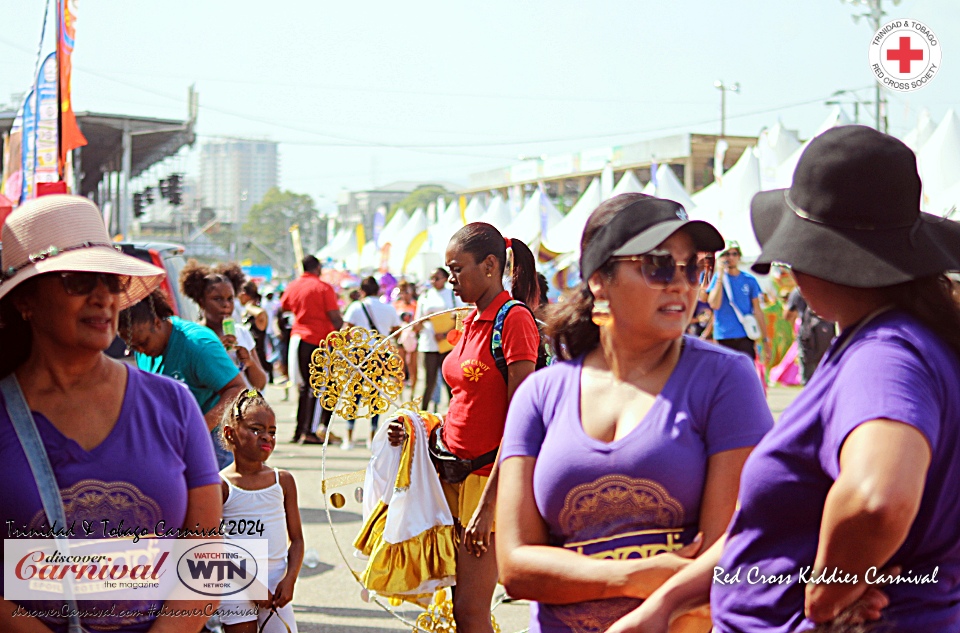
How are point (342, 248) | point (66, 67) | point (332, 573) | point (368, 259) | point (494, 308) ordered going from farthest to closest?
1. point (342, 248)
2. point (368, 259)
3. point (66, 67)
4. point (332, 573)
5. point (494, 308)

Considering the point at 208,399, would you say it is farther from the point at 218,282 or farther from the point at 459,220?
the point at 459,220

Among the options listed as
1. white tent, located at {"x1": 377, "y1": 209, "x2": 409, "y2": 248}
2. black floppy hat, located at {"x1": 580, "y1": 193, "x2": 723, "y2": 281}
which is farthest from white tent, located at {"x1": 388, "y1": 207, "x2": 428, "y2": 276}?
black floppy hat, located at {"x1": 580, "y1": 193, "x2": 723, "y2": 281}

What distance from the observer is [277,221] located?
156 meters

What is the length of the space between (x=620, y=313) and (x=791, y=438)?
0.78 m

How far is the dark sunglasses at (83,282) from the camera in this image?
98.0 inches

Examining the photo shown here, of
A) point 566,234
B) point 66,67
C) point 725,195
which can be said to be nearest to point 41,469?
point 66,67

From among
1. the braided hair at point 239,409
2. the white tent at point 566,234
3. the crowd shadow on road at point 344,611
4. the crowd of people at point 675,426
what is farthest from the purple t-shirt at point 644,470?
the white tent at point 566,234

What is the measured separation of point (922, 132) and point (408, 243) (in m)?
27.6

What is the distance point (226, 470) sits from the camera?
4770 millimetres

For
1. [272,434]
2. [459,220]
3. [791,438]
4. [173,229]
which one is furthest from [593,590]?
[173,229]

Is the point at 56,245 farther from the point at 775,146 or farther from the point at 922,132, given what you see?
the point at 775,146

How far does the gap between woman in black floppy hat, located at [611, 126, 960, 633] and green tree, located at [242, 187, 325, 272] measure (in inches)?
5968

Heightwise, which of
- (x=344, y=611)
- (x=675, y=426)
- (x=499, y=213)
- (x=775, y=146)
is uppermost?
(x=775, y=146)

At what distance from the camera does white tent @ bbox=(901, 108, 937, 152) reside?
23.0m
